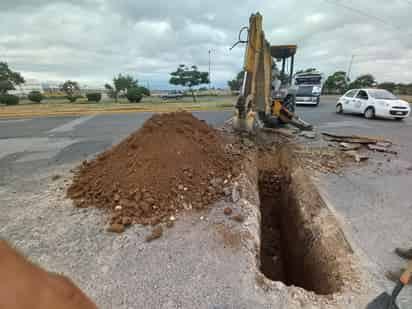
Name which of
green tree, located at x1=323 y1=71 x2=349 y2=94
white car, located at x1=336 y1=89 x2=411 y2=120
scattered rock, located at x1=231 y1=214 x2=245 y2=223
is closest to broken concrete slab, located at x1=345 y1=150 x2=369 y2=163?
scattered rock, located at x1=231 y1=214 x2=245 y2=223

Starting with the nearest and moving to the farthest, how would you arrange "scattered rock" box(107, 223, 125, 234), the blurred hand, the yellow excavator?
the blurred hand
"scattered rock" box(107, 223, 125, 234)
the yellow excavator

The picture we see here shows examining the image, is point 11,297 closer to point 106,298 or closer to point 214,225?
point 106,298

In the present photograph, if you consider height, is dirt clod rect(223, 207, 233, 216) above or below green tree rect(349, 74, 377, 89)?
below

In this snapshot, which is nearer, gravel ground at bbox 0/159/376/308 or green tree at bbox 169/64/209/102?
gravel ground at bbox 0/159/376/308

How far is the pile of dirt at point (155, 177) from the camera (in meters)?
2.94

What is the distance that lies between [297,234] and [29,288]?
349cm

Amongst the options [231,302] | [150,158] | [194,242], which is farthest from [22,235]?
[231,302]

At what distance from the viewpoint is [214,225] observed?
108 inches

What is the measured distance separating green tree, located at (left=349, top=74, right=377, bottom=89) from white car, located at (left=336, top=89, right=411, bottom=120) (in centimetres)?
4178

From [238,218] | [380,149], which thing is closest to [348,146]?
[380,149]

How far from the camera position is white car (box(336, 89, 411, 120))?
10.2m

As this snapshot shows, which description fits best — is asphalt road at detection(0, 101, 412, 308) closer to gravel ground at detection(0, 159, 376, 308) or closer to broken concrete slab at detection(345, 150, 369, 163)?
broken concrete slab at detection(345, 150, 369, 163)

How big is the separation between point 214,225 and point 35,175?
3839 mm

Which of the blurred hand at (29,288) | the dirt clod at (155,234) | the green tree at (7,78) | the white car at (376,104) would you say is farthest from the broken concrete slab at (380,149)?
the green tree at (7,78)
